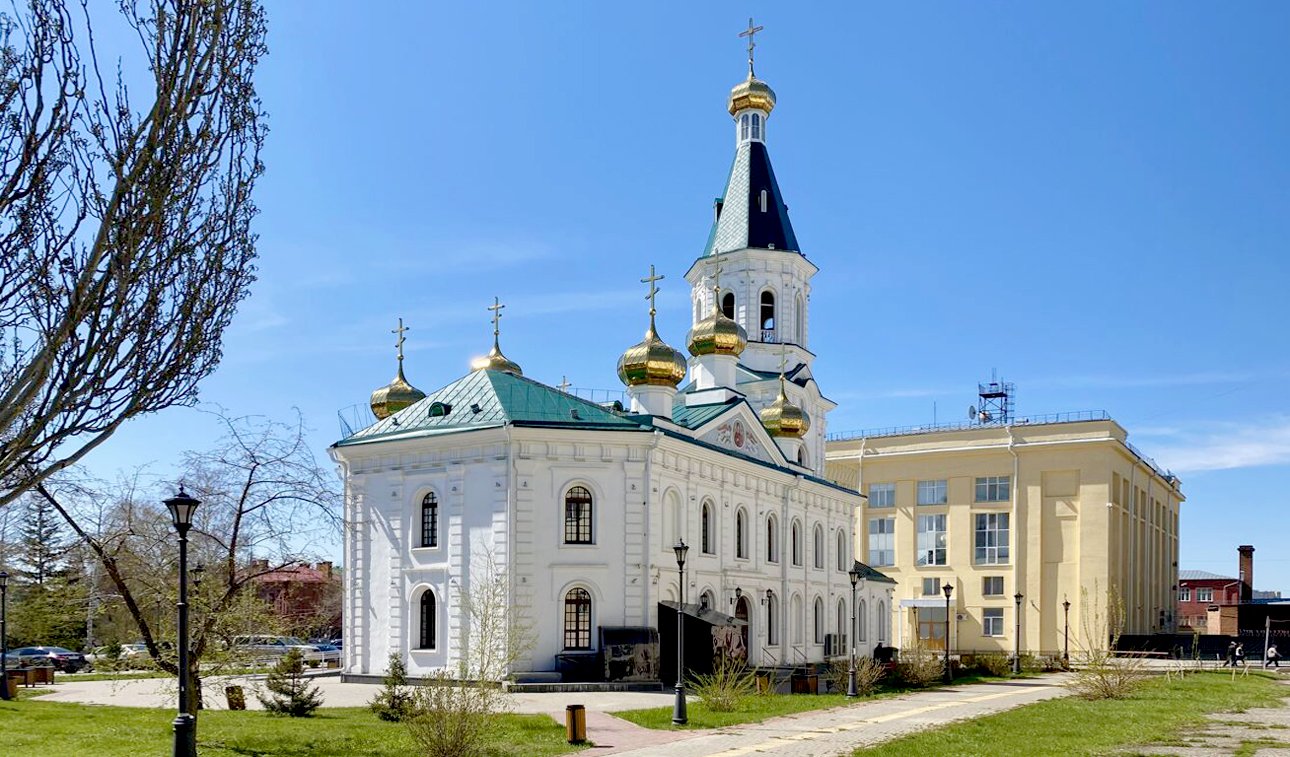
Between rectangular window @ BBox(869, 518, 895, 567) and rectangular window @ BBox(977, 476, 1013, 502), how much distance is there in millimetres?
4711

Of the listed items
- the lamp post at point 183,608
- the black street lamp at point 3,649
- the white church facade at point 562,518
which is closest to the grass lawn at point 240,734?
the black street lamp at point 3,649

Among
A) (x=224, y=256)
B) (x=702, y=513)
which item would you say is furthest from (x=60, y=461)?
(x=702, y=513)

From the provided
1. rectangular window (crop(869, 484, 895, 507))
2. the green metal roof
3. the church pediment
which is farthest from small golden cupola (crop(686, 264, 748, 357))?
rectangular window (crop(869, 484, 895, 507))

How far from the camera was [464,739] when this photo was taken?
49.5 feet

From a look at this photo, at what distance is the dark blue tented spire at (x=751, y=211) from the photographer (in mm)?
44969

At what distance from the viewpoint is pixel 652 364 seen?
3241 cm

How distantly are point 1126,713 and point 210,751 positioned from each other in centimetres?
1654

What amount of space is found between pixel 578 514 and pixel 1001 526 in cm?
3422

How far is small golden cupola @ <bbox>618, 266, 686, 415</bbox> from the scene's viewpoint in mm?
32438

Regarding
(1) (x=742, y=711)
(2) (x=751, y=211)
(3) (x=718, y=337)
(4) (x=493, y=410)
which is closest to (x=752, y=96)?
(2) (x=751, y=211)

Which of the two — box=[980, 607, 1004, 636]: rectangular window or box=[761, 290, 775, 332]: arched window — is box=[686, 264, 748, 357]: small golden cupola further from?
box=[980, 607, 1004, 636]: rectangular window

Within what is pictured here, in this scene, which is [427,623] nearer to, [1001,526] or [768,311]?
[768,311]

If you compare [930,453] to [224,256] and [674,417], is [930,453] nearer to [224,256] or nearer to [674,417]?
[674,417]

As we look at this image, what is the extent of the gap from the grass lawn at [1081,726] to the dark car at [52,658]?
31.7 metres
